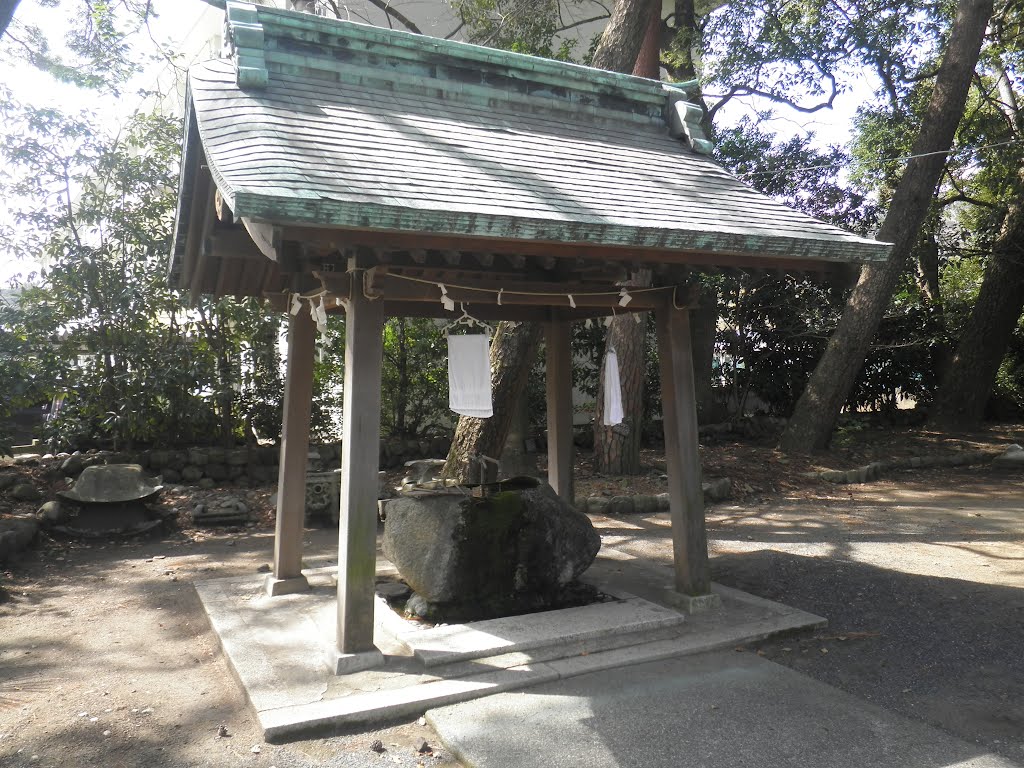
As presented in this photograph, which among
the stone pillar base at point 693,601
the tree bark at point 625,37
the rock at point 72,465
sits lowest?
the stone pillar base at point 693,601

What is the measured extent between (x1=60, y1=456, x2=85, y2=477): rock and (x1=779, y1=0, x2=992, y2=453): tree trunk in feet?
35.6

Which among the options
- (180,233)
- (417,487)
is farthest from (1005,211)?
(180,233)

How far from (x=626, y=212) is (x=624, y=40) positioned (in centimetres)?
586

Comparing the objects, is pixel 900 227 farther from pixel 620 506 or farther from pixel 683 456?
pixel 683 456

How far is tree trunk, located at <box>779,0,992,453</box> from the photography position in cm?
1219

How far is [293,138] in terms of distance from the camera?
4492 millimetres

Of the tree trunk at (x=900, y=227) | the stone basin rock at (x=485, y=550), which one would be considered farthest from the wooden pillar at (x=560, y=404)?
the tree trunk at (x=900, y=227)

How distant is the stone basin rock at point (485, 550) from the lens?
522 centimetres

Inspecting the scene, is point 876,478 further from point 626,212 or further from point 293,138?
point 293,138

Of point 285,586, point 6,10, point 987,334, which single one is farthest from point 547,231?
point 987,334

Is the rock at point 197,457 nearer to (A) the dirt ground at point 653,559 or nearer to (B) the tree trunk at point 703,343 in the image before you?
(A) the dirt ground at point 653,559

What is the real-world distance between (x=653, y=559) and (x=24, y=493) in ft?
24.6

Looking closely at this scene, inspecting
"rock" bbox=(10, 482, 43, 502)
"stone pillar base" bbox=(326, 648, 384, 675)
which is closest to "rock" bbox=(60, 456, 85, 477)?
"rock" bbox=(10, 482, 43, 502)

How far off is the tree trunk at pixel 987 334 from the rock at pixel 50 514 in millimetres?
15416
